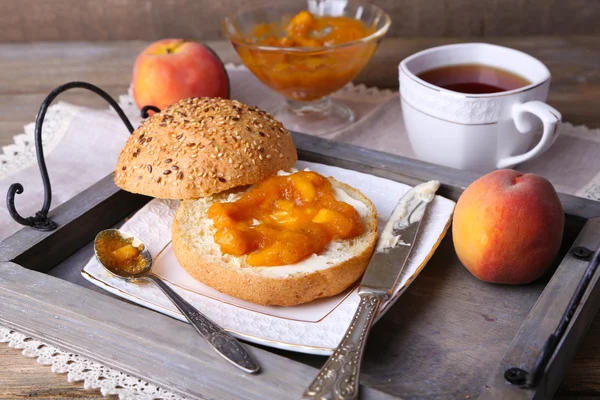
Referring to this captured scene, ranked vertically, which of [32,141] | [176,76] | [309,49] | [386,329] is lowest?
[32,141]

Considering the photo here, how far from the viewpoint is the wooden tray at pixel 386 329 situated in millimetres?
1291

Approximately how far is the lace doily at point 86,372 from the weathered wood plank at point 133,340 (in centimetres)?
4

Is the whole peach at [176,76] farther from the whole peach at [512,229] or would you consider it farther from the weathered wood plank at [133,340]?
the whole peach at [512,229]

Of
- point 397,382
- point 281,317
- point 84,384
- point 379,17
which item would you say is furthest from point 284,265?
point 379,17

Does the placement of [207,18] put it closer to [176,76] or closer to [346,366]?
[176,76]

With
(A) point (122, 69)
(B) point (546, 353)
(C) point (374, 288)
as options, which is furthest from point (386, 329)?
(A) point (122, 69)

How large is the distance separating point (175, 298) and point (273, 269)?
0.76ft

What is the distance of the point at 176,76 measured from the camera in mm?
2521

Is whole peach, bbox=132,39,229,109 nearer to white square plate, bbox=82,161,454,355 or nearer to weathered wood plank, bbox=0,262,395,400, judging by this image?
white square plate, bbox=82,161,454,355

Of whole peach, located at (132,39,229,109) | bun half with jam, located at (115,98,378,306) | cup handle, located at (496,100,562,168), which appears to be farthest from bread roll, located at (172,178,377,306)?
whole peach, located at (132,39,229,109)

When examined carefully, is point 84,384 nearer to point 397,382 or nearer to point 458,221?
point 397,382

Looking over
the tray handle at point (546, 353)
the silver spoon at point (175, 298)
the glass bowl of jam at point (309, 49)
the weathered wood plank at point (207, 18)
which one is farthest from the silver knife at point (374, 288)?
the weathered wood plank at point (207, 18)

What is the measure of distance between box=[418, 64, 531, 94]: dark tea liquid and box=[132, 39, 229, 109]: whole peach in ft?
2.67

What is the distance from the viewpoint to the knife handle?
120cm
